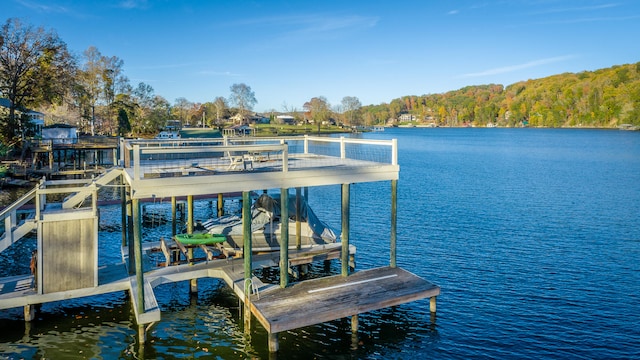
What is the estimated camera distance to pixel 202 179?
11969 mm

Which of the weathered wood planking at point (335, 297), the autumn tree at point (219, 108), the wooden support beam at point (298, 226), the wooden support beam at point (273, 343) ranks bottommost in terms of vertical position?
the wooden support beam at point (273, 343)

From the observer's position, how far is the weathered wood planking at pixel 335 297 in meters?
11.7

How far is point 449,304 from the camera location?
1599 centimetres

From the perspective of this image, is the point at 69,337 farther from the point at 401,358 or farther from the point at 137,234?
the point at 401,358

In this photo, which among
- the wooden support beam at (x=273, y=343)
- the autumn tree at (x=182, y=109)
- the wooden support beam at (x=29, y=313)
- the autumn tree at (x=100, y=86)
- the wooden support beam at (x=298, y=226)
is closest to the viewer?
the wooden support beam at (x=273, y=343)

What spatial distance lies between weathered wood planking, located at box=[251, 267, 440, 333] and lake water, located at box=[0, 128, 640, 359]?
1237 mm

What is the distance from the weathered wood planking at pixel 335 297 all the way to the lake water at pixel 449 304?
124cm

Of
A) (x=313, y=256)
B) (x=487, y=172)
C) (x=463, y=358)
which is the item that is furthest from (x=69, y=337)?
(x=487, y=172)

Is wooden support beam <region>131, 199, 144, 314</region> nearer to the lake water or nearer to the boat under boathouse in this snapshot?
the boat under boathouse

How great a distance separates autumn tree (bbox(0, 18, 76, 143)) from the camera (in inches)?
1670

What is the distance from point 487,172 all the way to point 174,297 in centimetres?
4700

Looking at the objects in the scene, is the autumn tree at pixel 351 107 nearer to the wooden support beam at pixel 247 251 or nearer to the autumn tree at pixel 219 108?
the autumn tree at pixel 219 108

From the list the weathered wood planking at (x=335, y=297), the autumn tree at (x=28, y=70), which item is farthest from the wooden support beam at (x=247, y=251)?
the autumn tree at (x=28, y=70)

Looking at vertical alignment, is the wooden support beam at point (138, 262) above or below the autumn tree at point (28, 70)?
below
